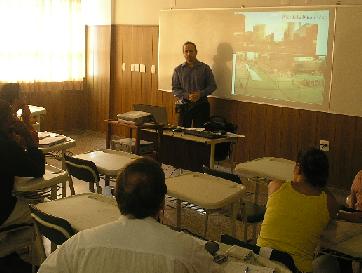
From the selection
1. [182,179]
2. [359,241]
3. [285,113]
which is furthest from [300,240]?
[285,113]

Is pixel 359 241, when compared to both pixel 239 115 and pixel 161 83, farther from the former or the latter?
pixel 161 83

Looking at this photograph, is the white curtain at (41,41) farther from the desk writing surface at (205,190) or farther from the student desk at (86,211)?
the student desk at (86,211)

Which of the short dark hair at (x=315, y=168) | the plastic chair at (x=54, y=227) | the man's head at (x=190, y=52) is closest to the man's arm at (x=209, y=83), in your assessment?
the man's head at (x=190, y=52)

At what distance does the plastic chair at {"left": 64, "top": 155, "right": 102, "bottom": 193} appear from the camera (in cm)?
364

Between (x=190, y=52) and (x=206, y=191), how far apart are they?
3852mm

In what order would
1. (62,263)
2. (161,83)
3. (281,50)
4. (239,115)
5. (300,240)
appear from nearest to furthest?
(62,263) → (300,240) → (281,50) → (239,115) → (161,83)

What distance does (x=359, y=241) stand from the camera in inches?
99.1

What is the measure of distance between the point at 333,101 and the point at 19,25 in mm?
5307

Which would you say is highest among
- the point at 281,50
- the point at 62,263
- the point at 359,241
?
the point at 281,50

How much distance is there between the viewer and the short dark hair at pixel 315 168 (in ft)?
8.59

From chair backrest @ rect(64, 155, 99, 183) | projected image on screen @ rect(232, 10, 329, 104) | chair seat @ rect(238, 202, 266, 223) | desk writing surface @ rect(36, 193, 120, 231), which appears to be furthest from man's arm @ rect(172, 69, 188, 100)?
desk writing surface @ rect(36, 193, 120, 231)

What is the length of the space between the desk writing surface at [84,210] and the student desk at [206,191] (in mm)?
406

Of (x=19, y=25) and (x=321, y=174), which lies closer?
(x=321, y=174)

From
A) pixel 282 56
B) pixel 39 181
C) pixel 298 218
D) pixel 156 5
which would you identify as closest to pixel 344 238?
pixel 298 218
